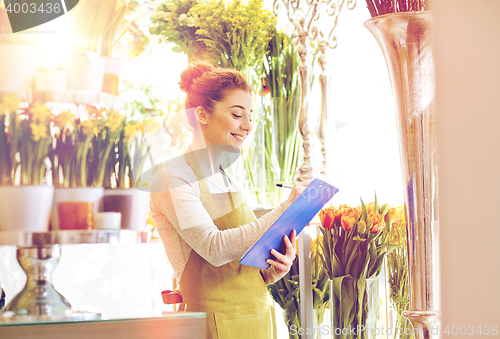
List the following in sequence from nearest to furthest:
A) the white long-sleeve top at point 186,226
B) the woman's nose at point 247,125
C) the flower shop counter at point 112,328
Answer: the flower shop counter at point 112,328 < the white long-sleeve top at point 186,226 < the woman's nose at point 247,125

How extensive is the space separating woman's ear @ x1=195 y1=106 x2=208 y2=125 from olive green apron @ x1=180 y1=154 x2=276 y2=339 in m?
0.05

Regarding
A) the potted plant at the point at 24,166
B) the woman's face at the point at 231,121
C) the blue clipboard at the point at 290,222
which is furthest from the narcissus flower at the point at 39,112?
the blue clipboard at the point at 290,222

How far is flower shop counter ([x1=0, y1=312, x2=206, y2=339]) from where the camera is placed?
47 centimetres

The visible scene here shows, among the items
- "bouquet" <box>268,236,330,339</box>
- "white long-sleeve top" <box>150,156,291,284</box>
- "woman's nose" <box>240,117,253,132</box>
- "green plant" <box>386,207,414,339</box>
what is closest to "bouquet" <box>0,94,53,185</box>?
"white long-sleeve top" <box>150,156,291,284</box>

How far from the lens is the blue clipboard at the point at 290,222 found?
67 centimetres

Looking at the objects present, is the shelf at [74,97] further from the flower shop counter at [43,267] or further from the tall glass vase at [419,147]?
the tall glass vase at [419,147]

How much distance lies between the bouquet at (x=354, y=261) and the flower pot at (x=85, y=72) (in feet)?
1.40

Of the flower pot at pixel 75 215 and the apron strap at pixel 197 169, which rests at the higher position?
the apron strap at pixel 197 169

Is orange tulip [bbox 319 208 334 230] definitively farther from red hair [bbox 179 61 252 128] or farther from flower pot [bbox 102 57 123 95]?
flower pot [bbox 102 57 123 95]

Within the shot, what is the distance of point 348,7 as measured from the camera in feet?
2.82

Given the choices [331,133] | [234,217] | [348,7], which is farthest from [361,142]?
[234,217]

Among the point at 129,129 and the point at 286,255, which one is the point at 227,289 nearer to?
the point at 286,255

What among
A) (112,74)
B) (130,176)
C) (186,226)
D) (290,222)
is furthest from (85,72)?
(290,222)

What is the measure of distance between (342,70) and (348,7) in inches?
6.1
